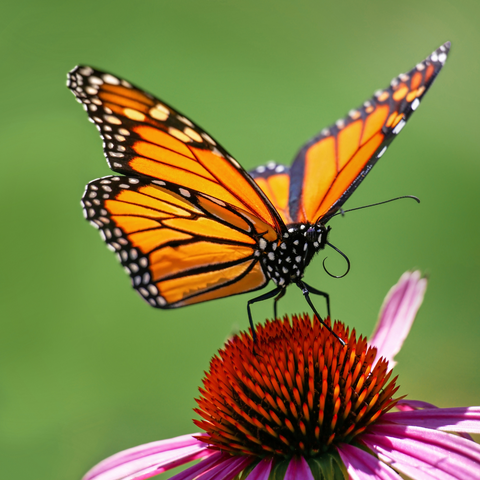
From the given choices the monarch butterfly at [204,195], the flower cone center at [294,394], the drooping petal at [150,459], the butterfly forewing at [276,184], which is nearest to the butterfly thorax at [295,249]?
the monarch butterfly at [204,195]

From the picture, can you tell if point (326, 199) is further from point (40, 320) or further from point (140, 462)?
point (40, 320)

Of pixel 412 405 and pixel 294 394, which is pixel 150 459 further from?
pixel 412 405

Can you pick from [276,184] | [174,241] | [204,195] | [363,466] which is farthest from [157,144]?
[363,466]

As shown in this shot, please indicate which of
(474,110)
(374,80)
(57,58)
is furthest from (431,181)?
(57,58)

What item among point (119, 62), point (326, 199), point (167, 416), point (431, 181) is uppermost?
point (119, 62)

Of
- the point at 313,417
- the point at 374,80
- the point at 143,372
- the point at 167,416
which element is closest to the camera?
the point at 313,417

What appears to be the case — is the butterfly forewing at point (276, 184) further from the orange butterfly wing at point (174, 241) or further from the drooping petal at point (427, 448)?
the drooping petal at point (427, 448)

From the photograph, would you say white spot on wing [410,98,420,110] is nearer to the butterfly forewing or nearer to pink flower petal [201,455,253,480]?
the butterfly forewing
